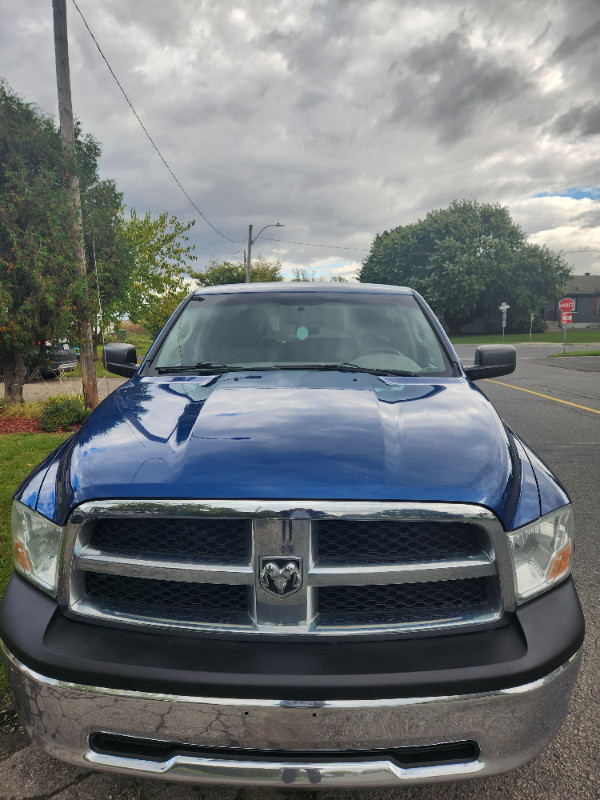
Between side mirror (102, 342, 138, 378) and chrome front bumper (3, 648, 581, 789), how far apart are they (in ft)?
7.24

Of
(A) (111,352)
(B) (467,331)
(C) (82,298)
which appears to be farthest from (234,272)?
(A) (111,352)

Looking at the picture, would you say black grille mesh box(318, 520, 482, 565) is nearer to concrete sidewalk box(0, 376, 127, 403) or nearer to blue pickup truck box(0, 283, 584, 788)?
blue pickup truck box(0, 283, 584, 788)

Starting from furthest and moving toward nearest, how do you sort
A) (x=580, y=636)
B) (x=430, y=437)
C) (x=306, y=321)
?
1. (x=306, y=321)
2. (x=430, y=437)
3. (x=580, y=636)

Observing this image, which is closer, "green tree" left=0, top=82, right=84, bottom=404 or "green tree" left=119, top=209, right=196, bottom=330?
"green tree" left=0, top=82, right=84, bottom=404

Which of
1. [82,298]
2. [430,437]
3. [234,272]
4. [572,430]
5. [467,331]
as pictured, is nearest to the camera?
[430,437]

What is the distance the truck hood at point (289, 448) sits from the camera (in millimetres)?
1649

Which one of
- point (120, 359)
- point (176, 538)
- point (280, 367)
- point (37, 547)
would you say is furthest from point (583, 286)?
point (37, 547)

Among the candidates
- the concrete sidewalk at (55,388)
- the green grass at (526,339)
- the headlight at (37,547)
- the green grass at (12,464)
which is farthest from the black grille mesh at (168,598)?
the green grass at (526,339)

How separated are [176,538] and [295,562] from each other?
0.37m

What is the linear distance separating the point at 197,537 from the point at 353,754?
27.3 inches

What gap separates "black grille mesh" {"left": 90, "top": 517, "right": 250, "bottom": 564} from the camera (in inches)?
65.2

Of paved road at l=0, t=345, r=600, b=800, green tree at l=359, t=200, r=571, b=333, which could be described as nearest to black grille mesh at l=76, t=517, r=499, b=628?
paved road at l=0, t=345, r=600, b=800

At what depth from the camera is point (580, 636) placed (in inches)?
65.7

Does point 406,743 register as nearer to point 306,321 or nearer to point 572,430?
point 306,321
